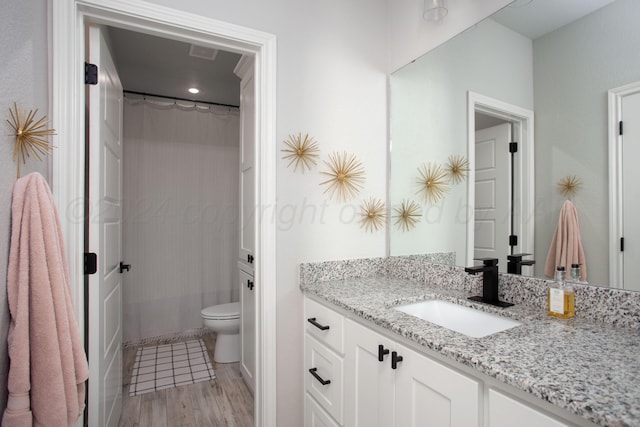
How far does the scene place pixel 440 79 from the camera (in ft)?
5.69

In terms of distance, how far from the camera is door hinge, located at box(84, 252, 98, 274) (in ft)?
4.64

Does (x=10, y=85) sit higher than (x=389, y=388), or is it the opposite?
(x=10, y=85)

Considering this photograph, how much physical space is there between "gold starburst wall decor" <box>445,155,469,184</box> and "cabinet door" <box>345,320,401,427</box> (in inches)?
35.5

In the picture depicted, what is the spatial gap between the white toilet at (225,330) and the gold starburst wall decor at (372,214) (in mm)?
1483

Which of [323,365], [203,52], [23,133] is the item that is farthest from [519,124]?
[203,52]

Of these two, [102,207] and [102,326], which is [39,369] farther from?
[102,207]

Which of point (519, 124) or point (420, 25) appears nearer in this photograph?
point (519, 124)

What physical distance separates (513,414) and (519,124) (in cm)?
107

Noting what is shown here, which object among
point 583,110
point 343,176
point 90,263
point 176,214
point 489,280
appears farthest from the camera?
point 176,214

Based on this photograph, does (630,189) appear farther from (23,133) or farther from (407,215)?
(23,133)

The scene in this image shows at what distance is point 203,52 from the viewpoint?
248 cm

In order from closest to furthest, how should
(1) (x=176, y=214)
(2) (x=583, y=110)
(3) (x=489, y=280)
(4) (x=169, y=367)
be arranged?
(2) (x=583, y=110)
(3) (x=489, y=280)
(4) (x=169, y=367)
(1) (x=176, y=214)

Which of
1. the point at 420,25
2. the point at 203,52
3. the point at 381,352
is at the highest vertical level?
the point at 203,52

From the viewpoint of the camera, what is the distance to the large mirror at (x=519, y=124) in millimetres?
1077
